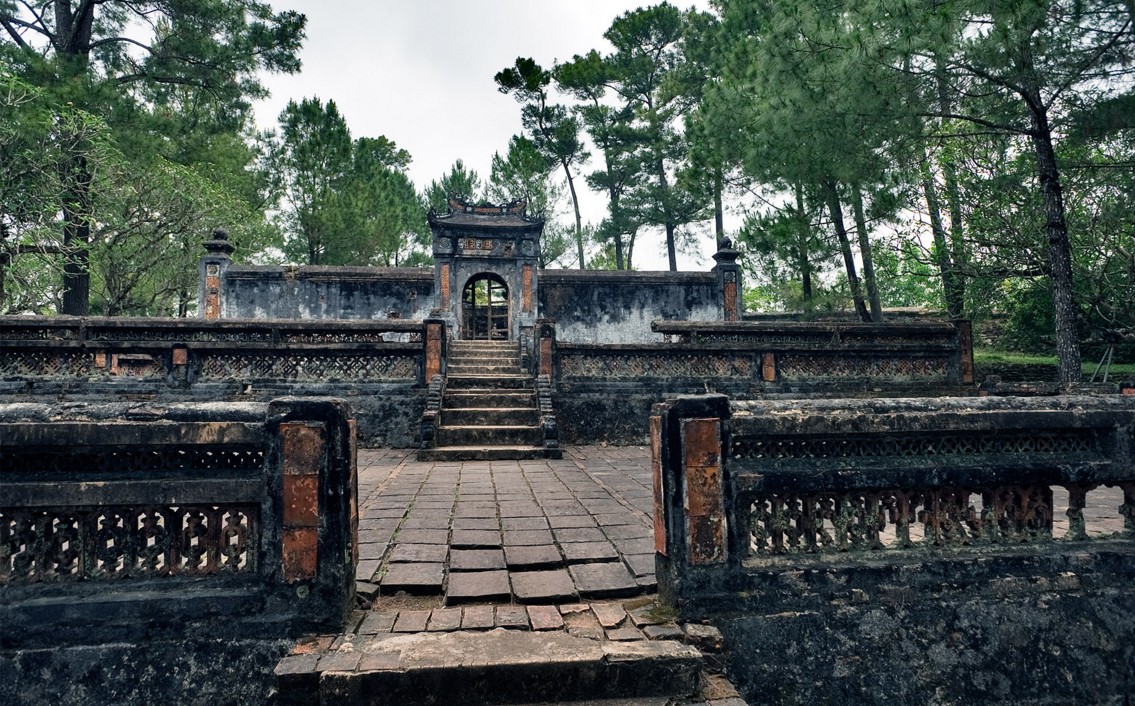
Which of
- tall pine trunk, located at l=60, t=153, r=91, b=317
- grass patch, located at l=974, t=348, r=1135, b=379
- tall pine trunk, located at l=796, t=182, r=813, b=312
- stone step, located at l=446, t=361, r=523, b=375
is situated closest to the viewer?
stone step, located at l=446, t=361, r=523, b=375

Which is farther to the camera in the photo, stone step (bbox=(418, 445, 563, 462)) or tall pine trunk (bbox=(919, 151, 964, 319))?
tall pine trunk (bbox=(919, 151, 964, 319))

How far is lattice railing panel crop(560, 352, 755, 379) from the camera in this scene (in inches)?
363

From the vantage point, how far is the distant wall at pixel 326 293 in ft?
51.4

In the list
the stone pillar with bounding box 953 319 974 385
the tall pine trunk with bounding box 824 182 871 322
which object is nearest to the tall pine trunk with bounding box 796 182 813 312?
the tall pine trunk with bounding box 824 182 871 322

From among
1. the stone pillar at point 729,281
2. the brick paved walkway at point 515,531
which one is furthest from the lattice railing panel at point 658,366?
the stone pillar at point 729,281

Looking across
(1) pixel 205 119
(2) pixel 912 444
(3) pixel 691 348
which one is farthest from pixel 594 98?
(2) pixel 912 444

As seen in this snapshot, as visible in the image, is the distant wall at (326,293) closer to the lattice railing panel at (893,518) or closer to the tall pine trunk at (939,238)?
the tall pine trunk at (939,238)

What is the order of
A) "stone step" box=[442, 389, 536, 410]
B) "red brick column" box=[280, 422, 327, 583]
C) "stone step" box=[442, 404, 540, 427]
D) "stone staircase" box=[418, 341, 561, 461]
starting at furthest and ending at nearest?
"stone step" box=[442, 389, 536, 410], "stone step" box=[442, 404, 540, 427], "stone staircase" box=[418, 341, 561, 461], "red brick column" box=[280, 422, 327, 583]

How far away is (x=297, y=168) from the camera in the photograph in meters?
21.1

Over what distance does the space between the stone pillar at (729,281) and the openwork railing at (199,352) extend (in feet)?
35.9

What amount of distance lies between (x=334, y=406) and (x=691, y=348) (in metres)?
7.55

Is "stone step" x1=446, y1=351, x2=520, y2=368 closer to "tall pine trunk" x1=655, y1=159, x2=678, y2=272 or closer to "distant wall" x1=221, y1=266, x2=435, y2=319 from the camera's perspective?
"distant wall" x1=221, y1=266, x2=435, y2=319

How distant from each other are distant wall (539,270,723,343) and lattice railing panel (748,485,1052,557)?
14232 millimetres

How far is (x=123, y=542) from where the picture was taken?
7.82ft
